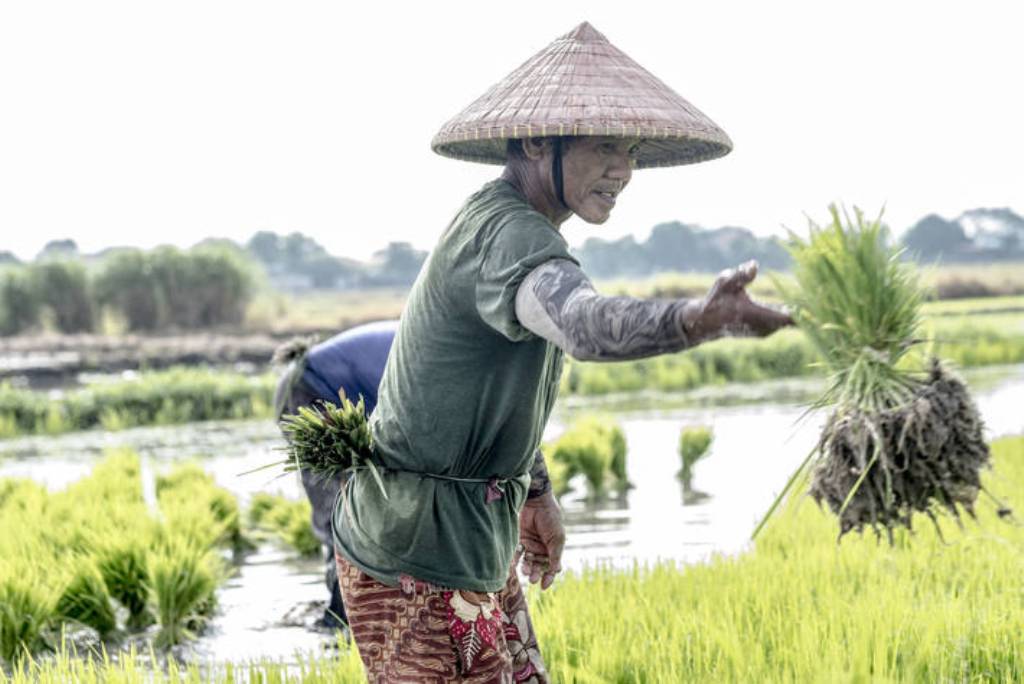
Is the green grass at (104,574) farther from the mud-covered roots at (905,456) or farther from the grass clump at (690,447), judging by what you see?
the grass clump at (690,447)

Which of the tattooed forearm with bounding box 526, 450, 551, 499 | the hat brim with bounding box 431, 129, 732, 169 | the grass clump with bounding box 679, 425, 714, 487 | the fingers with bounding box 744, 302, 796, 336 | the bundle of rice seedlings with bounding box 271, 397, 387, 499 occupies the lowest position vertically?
the grass clump with bounding box 679, 425, 714, 487

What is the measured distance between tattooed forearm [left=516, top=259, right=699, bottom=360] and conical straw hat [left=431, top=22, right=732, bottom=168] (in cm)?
33

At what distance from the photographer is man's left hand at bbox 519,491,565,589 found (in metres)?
2.61

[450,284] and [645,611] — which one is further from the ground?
[450,284]

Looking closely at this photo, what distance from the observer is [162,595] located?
5.10 metres

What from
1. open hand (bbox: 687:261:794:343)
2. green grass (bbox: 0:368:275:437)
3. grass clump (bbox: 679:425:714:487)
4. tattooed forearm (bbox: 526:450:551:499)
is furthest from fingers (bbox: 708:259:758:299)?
green grass (bbox: 0:368:275:437)

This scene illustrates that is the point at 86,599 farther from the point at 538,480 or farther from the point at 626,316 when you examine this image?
the point at 626,316

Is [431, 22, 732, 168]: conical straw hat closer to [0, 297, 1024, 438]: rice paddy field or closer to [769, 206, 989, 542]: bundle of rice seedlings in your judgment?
[769, 206, 989, 542]: bundle of rice seedlings

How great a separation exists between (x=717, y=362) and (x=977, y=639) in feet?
57.0

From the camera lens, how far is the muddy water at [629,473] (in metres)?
5.67

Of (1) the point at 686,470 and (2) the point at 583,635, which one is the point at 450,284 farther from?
(1) the point at 686,470

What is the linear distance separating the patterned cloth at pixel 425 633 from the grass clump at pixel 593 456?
673 cm

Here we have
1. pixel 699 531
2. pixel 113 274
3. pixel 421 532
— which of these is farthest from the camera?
pixel 113 274

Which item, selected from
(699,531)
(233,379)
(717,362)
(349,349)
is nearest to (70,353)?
(233,379)
